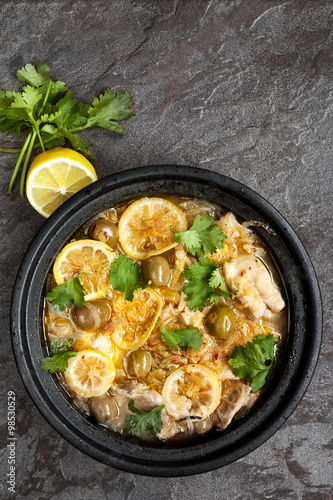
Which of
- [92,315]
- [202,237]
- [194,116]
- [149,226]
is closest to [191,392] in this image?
[92,315]

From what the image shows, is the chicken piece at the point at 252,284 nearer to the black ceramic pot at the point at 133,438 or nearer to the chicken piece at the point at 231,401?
the black ceramic pot at the point at 133,438

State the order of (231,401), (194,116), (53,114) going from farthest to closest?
(194,116) < (53,114) < (231,401)

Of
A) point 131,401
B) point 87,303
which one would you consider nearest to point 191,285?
point 87,303

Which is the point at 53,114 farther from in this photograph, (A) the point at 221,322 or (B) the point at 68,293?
(A) the point at 221,322

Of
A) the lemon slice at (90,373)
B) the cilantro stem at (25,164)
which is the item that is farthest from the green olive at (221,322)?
the cilantro stem at (25,164)

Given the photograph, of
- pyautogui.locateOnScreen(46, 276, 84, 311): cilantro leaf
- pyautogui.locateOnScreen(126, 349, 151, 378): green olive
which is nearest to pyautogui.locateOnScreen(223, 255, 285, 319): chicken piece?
pyautogui.locateOnScreen(126, 349, 151, 378): green olive

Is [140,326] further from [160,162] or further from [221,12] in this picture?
[221,12]
